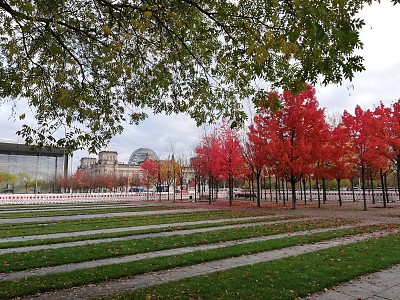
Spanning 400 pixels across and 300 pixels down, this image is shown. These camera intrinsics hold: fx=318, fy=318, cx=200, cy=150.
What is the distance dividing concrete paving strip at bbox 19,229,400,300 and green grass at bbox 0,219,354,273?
2.15m

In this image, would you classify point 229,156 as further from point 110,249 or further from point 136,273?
point 136,273

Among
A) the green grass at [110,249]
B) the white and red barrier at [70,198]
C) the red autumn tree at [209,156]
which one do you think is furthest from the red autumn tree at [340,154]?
the white and red barrier at [70,198]

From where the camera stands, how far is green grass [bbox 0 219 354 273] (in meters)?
7.75

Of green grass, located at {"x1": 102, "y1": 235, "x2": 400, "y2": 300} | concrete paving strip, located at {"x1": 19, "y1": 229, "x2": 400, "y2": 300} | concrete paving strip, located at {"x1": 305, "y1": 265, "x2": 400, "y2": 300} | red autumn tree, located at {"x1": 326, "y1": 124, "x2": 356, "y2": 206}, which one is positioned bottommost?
concrete paving strip, located at {"x1": 305, "y1": 265, "x2": 400, "y2": 300}

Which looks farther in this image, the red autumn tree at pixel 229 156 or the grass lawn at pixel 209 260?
the red autumn tree at pixel 229 156

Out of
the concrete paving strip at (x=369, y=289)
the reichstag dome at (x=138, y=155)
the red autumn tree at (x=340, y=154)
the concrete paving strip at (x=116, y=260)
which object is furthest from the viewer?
the reichstag dome at (x=138, y=155)

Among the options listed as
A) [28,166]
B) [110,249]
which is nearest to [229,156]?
[110,249]

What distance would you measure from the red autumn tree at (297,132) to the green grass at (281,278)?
572 inches

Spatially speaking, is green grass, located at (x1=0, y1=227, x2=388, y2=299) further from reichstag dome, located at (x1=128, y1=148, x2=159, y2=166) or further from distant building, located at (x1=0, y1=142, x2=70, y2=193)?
reichstag dome, located at (x1=128, y1=148, x2=159, y2=166)

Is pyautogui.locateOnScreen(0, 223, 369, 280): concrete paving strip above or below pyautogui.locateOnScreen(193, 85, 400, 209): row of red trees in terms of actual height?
below

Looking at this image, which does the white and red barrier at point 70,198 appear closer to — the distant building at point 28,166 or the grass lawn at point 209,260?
the grass lawn at point 209,260

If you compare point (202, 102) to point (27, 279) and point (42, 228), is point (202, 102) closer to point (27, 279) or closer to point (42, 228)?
point (27, 279)

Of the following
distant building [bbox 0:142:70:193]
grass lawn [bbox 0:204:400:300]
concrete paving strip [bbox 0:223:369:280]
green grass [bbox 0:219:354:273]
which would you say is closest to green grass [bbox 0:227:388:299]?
grass lawn [bbox 0:204:400:300]

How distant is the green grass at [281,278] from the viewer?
5426 mm
